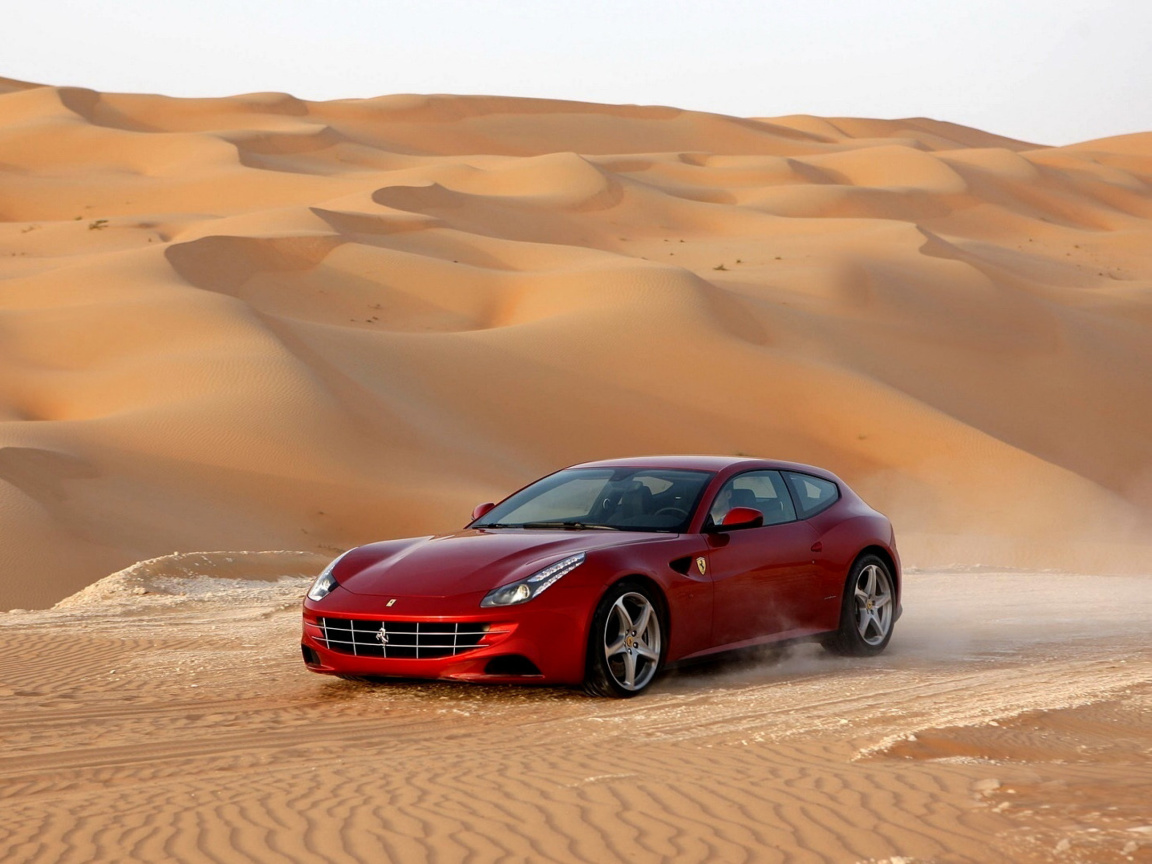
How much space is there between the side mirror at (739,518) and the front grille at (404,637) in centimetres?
169

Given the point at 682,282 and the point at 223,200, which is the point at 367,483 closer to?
the point at 682,282

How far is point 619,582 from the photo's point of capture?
28.2ft

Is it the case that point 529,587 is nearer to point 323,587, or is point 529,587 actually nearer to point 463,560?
point 463,560

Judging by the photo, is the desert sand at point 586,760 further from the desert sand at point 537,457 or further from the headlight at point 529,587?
the headlight at point 529,587

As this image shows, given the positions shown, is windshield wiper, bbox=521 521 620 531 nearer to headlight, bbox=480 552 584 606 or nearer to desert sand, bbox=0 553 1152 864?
headlight, bbox=480 552 584 606

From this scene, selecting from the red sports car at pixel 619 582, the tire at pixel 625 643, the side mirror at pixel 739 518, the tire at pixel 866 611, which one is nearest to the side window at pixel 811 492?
the red sports car at pixel 619 582

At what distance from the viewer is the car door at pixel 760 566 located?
9234 millimetres

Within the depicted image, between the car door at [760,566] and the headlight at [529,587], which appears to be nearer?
the headlight at [529,587]

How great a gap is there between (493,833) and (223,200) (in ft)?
179

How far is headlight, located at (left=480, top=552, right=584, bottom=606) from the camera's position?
837 cm

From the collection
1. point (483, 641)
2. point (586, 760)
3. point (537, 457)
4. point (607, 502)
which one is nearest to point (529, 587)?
point (483, 641)

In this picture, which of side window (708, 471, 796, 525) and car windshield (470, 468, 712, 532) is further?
side window (708, 471, 796, 525)

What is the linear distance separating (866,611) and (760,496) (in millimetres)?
1210

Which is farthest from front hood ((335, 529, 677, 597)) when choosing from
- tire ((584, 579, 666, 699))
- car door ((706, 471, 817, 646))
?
car door ((706, 471, 817, 646))
